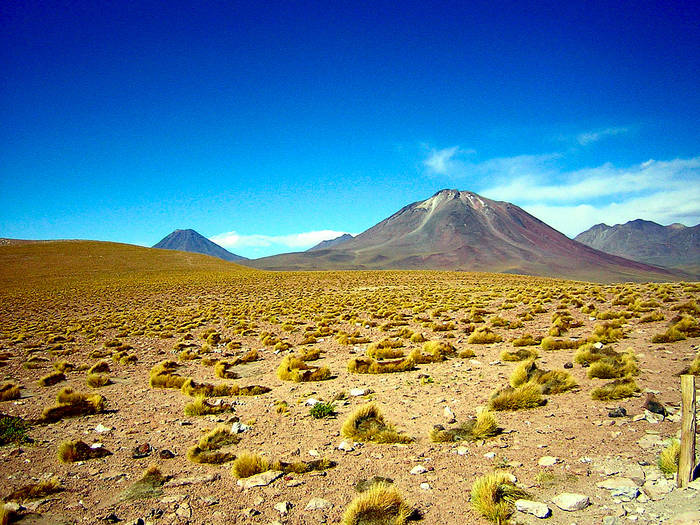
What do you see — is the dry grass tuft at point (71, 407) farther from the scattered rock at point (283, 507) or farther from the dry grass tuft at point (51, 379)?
the scattered rock at point (283, 507)

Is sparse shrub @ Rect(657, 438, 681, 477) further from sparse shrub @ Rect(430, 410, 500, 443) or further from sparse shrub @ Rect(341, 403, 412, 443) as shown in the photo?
sparse shrub @ Rect(341, 403, 412, 443)

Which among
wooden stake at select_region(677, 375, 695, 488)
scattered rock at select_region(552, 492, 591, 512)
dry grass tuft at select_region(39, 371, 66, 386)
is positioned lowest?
dry grass tuft at select_region(39, 371, 66, 386)

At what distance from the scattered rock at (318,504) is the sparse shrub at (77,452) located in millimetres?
4148

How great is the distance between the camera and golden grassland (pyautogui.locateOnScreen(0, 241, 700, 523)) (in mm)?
6652

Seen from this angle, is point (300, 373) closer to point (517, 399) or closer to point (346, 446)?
point (346, 446)

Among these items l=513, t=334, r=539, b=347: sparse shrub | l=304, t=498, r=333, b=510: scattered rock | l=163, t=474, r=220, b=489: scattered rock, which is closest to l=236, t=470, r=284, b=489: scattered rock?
l=163, t=474, r=220, b=489: scattered rock

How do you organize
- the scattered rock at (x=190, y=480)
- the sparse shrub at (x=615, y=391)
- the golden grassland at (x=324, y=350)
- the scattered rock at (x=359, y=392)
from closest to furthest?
the scattered rock at (x=190, y=480) < the golden grassland at (x=324, y=350) < the sparse shrub at (x=615, y=391) < the scattered rock at (x=359, y=392)

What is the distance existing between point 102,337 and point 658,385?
77.6 ft

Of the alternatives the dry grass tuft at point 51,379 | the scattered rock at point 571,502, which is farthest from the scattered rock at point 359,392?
the dry grass tuft at point 51,379

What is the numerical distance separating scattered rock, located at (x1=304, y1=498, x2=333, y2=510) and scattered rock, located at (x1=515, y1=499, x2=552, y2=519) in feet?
7.58

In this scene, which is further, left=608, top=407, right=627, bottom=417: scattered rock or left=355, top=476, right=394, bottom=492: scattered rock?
left=608, top=407, right=627, bottom=417: scattered rock

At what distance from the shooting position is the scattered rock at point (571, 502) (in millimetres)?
4234

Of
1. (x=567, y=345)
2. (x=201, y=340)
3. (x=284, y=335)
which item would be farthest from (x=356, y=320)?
(x=567, y=345)

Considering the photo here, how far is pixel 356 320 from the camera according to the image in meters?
21.4
